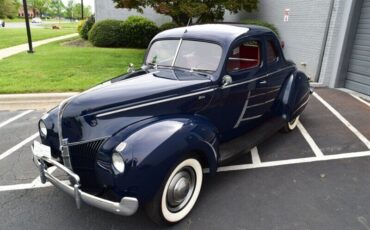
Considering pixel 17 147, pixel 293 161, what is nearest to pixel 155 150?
pixel 293 161

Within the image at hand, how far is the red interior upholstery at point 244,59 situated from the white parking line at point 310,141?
5.18ft

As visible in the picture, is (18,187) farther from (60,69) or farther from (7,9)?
(7,9)

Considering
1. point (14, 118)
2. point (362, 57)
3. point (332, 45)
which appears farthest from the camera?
point (332, 45)

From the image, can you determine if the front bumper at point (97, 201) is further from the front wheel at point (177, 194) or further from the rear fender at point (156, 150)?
the front wheel at point (177, 194)

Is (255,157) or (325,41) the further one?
(325,41)

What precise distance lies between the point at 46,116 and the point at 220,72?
200cm

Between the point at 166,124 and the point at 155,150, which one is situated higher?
the point at 166,124

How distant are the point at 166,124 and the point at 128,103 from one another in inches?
16.8

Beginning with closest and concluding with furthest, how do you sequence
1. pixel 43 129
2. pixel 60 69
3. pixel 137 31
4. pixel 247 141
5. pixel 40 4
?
1. pixel 43 129
2. pixel 247 141
3. pixel 60 69
4. pixel 137 31
5. pixel 40 4

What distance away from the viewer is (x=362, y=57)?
7.50 metres

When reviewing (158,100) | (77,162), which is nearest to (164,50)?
(158,100)

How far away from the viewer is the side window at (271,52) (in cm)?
453

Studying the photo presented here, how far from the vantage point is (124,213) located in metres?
2.53

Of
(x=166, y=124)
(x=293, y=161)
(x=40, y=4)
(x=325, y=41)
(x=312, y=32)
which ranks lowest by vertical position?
(x=293, y=161)
